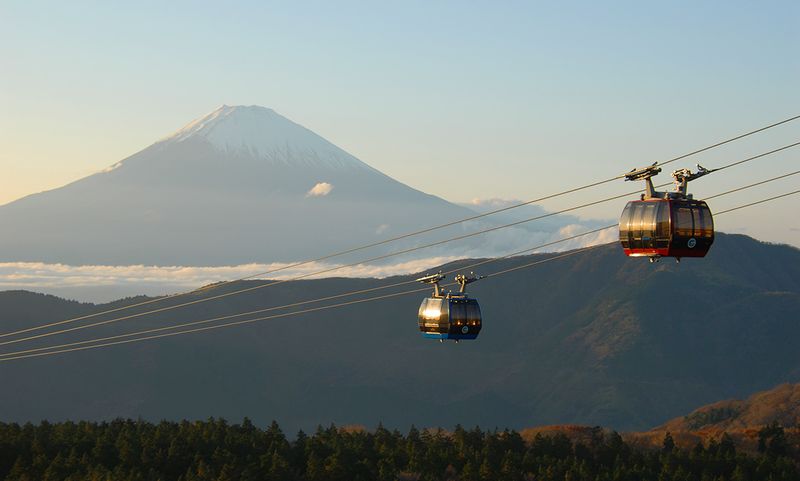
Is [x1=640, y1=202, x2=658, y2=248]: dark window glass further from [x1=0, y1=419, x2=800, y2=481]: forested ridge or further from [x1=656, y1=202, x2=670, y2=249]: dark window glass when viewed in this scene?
[x1=0, y1=419, x2=800, y2=481]: forested ridge

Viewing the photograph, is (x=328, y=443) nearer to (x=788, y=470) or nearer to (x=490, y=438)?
(x=490, y=438)

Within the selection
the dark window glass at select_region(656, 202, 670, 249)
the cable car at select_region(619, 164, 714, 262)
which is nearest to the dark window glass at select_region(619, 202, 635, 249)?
the cable car at select_region(619, 164, 714, 262)

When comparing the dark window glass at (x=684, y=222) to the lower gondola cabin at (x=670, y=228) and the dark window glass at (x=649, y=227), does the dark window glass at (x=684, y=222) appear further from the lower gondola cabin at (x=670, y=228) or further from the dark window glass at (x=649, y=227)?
the dark window glass at (x=649, y=227)

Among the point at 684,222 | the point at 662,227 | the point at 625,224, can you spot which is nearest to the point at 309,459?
the point at 625,224

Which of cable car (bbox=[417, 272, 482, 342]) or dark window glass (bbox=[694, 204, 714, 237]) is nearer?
dark window glass (bbox=[694, 204, 714, 237])

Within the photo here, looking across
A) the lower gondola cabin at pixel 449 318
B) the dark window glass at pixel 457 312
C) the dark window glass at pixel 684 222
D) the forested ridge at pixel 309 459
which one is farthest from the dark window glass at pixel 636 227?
the forested ridge at pixel 309 459

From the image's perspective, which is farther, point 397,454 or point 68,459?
point 397,454

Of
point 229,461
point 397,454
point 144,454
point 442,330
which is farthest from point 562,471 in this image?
point 442,330
